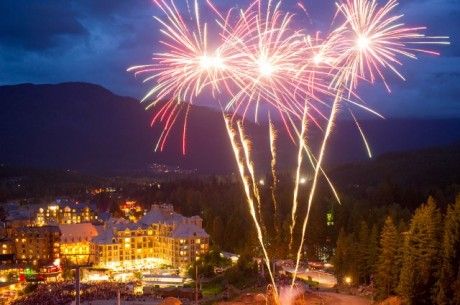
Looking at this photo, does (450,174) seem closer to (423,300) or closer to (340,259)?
(340,259)

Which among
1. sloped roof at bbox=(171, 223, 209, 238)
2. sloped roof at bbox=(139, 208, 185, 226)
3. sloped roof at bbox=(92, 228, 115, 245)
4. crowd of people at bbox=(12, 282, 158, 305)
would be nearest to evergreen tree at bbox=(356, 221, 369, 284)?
crowd of people at bbox=(12, 282, 158, 305)

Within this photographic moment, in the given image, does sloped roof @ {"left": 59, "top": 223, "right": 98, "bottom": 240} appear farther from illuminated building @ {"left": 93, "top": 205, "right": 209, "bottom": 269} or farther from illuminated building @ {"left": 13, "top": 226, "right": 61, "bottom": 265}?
illuminated building @ {"left": 93, "top": 205, "right": 209, "bottom": 269}

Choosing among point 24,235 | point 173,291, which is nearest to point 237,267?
point 173,291

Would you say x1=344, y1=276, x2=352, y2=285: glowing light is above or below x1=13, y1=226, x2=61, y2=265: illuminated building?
below

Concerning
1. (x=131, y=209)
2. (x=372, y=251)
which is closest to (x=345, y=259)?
(x=372, y=251)

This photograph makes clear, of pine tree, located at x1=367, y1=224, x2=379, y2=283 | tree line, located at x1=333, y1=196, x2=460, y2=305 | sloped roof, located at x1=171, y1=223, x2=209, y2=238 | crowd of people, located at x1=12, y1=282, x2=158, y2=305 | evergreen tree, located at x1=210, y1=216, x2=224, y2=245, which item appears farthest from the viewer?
evergreen tree, located at x1=210, y1=216, x2=224, y2=245

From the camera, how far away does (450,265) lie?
26781 mm

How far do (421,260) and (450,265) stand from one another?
146 cm

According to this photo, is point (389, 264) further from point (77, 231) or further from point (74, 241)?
point (77, 231)

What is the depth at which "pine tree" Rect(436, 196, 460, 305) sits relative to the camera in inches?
1039

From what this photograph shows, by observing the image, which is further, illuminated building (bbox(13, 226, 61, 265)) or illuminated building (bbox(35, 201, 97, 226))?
illuminated building (bbox(35, 201, 97, 226))

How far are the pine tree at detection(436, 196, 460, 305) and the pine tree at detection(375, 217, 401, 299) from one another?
10.2 ft

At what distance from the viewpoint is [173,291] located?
3706 centimetres

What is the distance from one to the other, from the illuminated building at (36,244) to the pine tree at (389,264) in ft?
96.4
